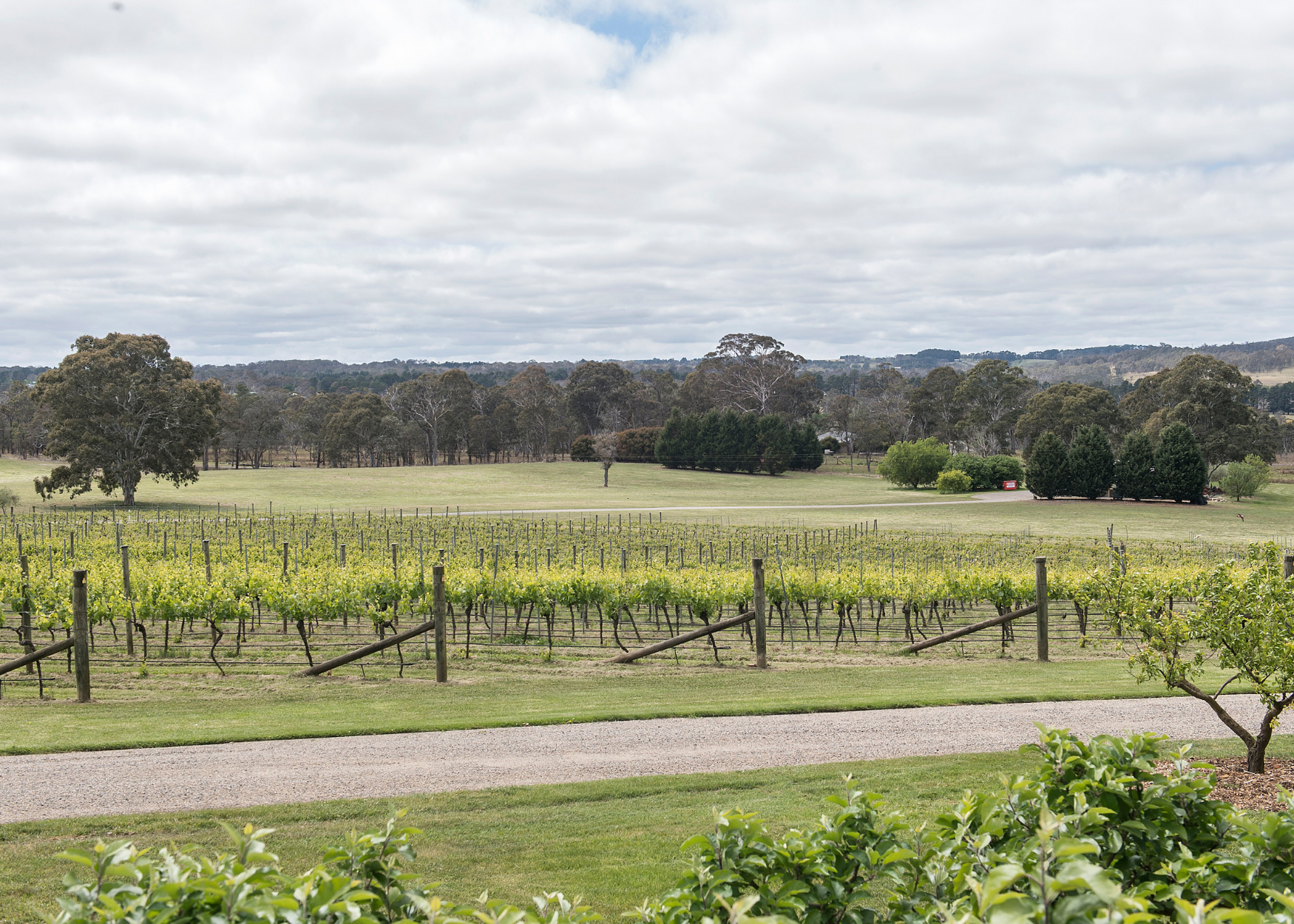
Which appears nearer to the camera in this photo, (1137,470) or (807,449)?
(1137,470)

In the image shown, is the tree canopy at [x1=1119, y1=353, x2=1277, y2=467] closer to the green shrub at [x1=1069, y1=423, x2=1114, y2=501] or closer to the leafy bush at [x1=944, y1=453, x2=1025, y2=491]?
the leafy bush at [x1=944, y1=453, x2=1025, y2=491]

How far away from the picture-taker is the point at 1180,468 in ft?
190

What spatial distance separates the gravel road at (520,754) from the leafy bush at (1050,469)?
2113 inches

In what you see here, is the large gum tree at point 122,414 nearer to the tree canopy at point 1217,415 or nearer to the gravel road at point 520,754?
the gravel road at point 520,754

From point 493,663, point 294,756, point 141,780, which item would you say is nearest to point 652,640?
point 493,663

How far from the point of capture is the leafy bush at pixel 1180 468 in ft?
190

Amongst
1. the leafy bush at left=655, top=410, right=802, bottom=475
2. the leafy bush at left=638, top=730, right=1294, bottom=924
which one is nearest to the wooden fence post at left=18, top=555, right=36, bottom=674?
the leafy bush at left=638, top=730, right=1294, bottom=924

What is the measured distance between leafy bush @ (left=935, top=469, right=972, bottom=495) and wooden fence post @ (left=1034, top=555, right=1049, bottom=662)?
55541 mm

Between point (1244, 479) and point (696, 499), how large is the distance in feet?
121

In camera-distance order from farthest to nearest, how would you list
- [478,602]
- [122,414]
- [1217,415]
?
[1217,415] → [122,414] → [478,602]

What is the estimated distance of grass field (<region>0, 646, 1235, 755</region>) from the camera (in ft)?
35.1

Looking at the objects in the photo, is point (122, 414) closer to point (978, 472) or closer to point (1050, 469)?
point (1050, 469)

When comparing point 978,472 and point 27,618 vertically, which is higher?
point 978,472

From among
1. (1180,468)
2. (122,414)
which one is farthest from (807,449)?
(122,414)
